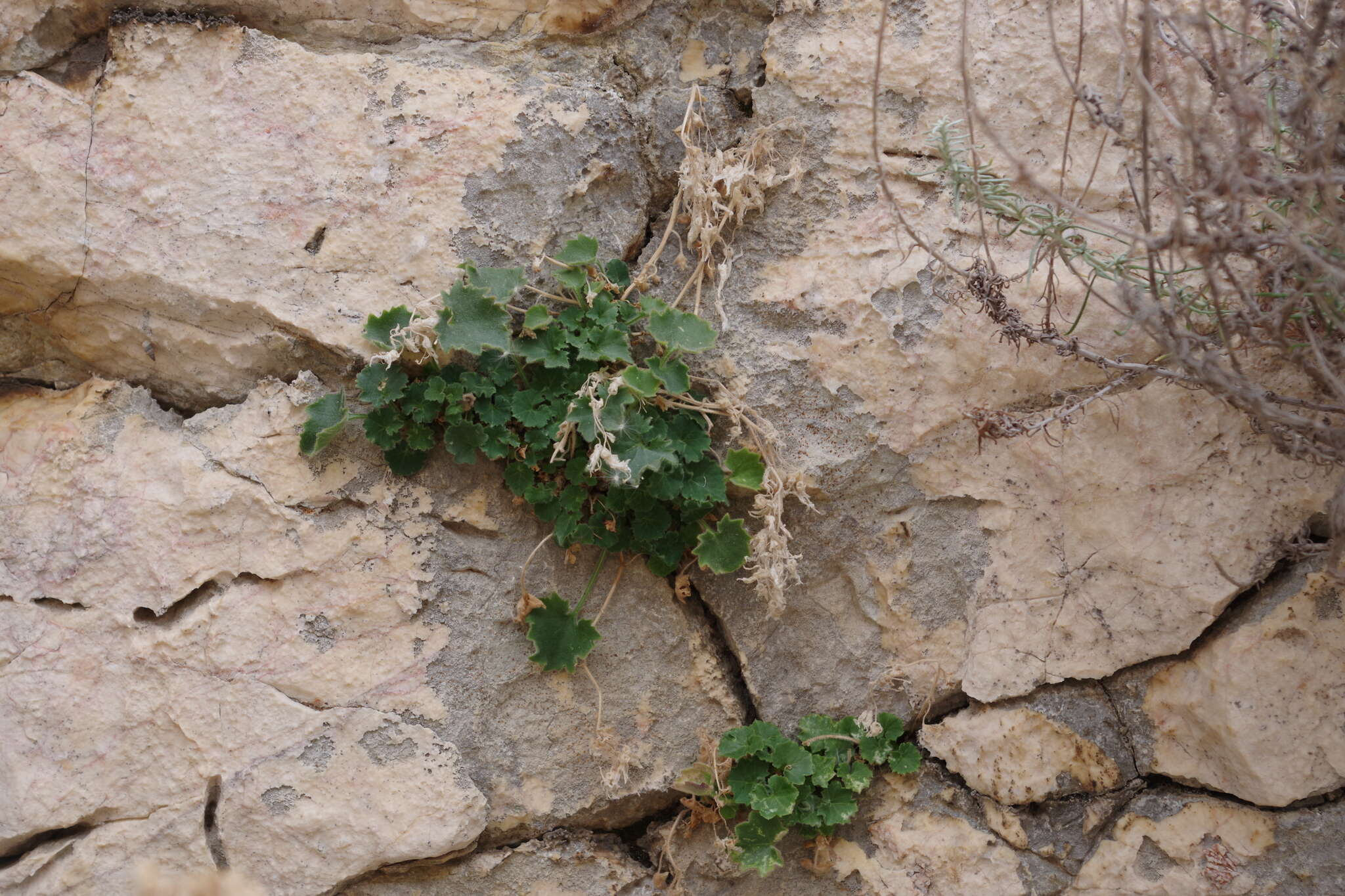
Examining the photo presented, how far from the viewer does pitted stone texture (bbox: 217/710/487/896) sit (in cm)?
250

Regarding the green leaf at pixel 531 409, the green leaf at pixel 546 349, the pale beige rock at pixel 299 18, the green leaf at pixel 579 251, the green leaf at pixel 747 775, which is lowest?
the green leaf at pixel 747 775

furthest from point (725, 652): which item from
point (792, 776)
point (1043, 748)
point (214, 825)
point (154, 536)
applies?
point (154, 536)

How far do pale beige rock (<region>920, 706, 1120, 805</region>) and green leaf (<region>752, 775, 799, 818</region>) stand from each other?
0.41 meters

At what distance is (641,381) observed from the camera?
2582mm

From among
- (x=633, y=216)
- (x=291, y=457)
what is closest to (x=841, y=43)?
(x=633, y=216)

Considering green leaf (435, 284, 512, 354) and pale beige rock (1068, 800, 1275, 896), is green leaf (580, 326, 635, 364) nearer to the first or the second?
green leaf (435, 284, 512, 354)

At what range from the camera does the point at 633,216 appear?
293cm

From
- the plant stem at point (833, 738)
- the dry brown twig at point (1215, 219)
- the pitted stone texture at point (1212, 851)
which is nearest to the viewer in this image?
the dry brown twig at point (1215, 219)

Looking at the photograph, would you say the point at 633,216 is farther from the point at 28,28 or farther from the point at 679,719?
the point at 28,28

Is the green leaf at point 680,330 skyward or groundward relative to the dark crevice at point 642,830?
skyward

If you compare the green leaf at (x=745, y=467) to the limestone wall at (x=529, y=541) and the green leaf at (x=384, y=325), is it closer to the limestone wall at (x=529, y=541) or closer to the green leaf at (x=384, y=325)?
the limestone wall at (x=529, y=541)

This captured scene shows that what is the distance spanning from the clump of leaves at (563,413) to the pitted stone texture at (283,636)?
108 millimetres

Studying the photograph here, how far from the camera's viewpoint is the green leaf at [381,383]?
102 inches

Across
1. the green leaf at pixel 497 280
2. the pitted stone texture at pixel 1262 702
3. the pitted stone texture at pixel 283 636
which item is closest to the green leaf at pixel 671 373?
the green leaf at pixel 497 280
